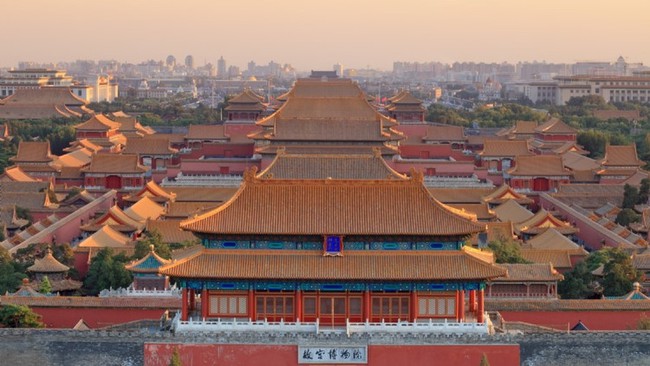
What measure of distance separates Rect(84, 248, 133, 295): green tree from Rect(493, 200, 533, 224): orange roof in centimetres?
1429

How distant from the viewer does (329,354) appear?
2189cm

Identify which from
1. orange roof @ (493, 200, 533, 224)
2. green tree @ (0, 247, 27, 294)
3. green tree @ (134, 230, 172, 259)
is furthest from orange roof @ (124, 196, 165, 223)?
orange roof @ (493, 200, 533, 224)

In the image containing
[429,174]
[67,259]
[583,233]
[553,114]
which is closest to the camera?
[67,259]

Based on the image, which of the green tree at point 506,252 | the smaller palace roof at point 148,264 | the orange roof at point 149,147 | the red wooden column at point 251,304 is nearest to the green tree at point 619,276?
the green tree at point 506,252

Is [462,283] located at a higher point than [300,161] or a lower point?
lower

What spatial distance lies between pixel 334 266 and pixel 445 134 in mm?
35208

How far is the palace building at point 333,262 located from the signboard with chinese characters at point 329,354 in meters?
0.75

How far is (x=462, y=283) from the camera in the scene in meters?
22.2

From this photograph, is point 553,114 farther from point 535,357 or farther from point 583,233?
point 535,357

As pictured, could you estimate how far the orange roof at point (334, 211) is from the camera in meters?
22.2

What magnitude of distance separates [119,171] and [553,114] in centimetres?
4156

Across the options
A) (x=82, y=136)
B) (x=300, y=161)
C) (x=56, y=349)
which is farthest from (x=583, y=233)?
(x=82, y=136)

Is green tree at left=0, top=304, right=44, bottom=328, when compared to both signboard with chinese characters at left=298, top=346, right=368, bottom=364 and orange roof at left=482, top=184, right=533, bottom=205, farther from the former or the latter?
orange roof at left=482, top=184, right=533, bottom=205

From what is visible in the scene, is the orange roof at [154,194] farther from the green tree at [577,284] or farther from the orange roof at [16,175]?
the green tree at [577,284]
